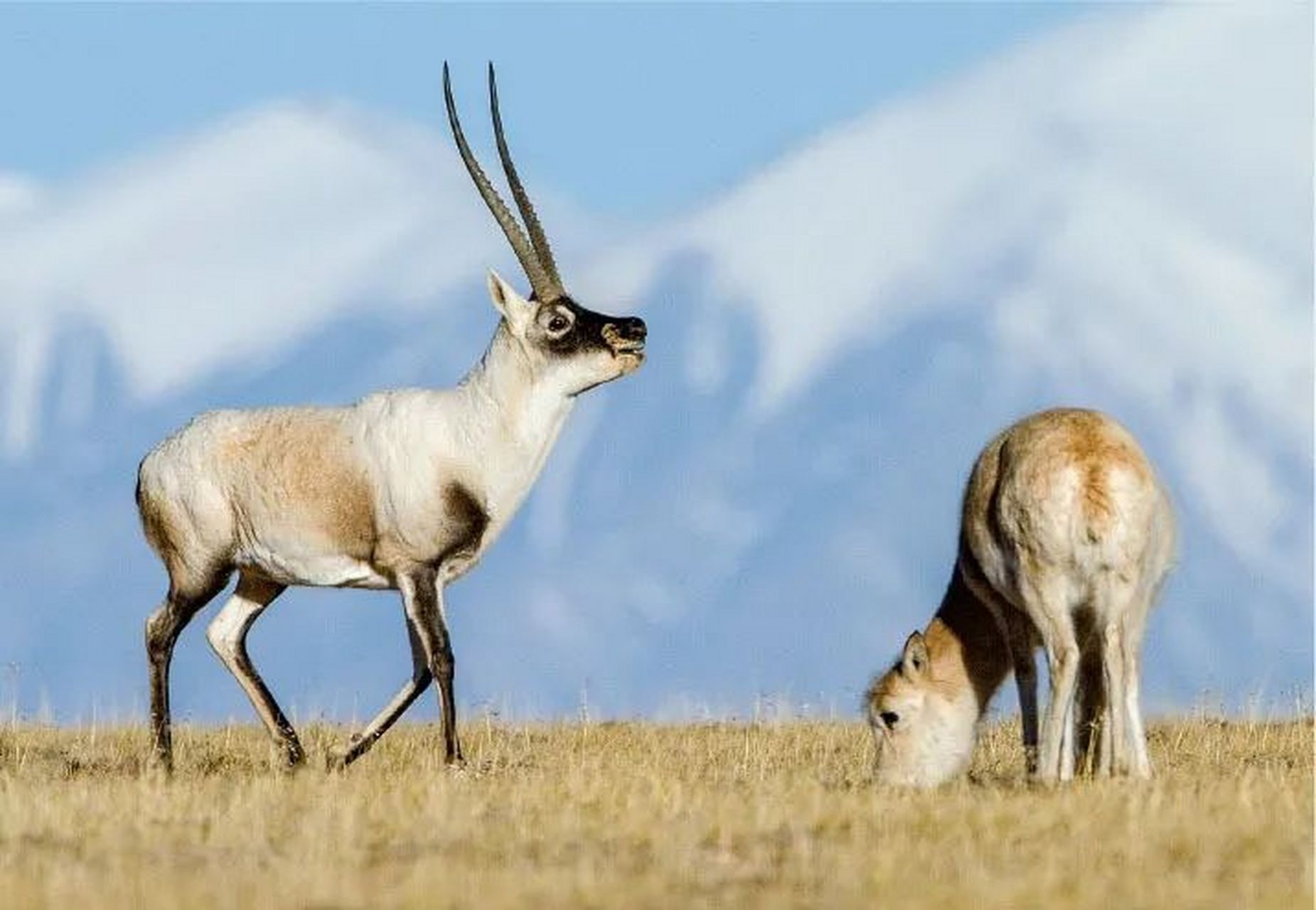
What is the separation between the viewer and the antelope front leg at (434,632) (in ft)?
48.9

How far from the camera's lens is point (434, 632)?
14.9 m

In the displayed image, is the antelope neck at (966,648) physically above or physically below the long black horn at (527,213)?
below

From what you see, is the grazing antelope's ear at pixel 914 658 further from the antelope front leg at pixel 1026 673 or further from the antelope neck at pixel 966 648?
the antelope front leg at pixel 1026 673

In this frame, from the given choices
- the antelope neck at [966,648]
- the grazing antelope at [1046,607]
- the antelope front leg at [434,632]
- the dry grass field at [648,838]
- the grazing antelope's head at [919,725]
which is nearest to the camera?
the dry grass field at [648,838]

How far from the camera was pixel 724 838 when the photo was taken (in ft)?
33.4

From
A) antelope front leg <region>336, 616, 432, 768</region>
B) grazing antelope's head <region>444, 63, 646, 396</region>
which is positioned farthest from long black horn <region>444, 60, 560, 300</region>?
antelope front leg <region>336, 616, 432, 768</region>

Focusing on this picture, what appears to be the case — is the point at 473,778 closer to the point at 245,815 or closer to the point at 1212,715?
the point at 245,815

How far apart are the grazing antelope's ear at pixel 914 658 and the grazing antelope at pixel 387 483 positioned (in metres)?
2.90

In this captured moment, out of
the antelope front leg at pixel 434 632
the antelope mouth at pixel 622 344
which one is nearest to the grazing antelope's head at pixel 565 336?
the antelope mouth at pixel 622 344

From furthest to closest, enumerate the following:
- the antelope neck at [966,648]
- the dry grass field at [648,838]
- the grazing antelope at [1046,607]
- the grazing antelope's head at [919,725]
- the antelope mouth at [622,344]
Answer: the antelope mouth at [622,344], the antelope neck at [966,648], the grazing antelope's head at [919,725], the grazing antelope at [1046,607], the dry grass field at [648,838]

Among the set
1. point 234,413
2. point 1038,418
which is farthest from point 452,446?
point 1038,418

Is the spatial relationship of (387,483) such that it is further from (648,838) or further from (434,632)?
(648,838)

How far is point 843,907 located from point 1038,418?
5370 millimetres

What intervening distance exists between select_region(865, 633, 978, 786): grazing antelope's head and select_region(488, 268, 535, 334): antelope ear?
3439 mm
